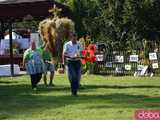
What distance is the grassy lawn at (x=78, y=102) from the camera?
41.2 feet

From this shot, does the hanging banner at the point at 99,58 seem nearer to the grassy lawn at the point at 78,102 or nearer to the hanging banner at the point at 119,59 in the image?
the hanging banner at the point at 119,59

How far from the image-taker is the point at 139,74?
27.6m

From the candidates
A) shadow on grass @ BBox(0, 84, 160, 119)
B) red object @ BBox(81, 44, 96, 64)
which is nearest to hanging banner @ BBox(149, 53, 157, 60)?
red object @ BBox(81, 44, 96, 64)

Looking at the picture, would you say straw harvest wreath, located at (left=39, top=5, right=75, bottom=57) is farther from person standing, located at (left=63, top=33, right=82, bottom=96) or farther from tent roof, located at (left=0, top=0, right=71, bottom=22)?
tent roof, located at (left=0, top=0, right=71, bottom=22)

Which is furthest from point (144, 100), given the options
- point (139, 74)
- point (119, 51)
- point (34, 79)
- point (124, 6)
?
point (124, 6)

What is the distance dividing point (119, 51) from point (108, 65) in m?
1.06

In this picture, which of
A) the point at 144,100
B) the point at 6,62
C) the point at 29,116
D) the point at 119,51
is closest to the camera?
the point at 29,116

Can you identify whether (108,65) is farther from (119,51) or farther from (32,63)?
(32,63)

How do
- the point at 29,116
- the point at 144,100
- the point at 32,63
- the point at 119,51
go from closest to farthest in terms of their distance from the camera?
the point at 29,116 < the point at 144,100 < the point at 32,63 < the point at 119,51

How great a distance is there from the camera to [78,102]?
49.8 feet

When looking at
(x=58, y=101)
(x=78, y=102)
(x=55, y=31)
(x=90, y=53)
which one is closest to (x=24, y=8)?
(x=90, y=53)

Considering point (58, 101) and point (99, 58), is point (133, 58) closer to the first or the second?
point (99, 58)

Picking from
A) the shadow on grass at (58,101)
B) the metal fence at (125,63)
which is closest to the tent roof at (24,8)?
the metal fence at (125,63)

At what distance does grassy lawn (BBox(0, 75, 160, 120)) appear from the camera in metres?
12.6
